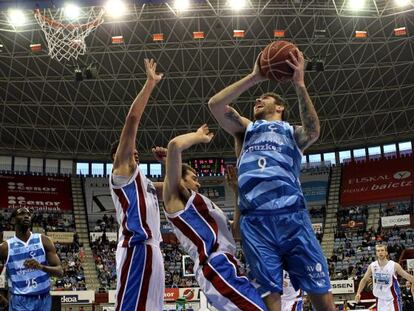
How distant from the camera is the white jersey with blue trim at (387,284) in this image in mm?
11117

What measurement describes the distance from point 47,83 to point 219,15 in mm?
11993

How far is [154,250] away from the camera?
16.6ft

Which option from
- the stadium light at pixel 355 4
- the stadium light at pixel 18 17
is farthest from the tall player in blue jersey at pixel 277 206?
the stadium light at pixel 355 4

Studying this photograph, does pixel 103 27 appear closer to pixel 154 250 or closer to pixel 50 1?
pixel 50 1

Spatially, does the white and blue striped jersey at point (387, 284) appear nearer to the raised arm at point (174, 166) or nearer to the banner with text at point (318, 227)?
the raised arm at point (174, 166)

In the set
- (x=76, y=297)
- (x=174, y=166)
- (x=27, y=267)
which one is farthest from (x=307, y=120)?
(x=76, y=297)

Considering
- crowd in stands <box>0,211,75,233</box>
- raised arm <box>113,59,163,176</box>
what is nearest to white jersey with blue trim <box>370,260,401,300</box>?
raised arm <box>113,59,163,176</box>

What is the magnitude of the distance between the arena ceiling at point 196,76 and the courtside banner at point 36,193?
2697 mm

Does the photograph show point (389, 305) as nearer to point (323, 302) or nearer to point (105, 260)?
point (323, 302)

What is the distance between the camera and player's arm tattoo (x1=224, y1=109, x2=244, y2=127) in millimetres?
4934

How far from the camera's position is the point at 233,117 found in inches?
195

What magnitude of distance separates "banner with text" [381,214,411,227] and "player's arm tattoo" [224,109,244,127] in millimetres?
30080

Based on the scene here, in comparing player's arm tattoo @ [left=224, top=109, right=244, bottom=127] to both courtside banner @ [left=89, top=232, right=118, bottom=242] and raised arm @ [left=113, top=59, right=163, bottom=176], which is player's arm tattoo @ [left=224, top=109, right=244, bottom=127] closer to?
raised arm @ [left=113, top=59, right=163, bottom=176]

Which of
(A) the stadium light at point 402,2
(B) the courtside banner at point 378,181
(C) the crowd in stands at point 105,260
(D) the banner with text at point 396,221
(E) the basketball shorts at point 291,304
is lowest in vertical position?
(E) the basketball shorts at point 291,304
